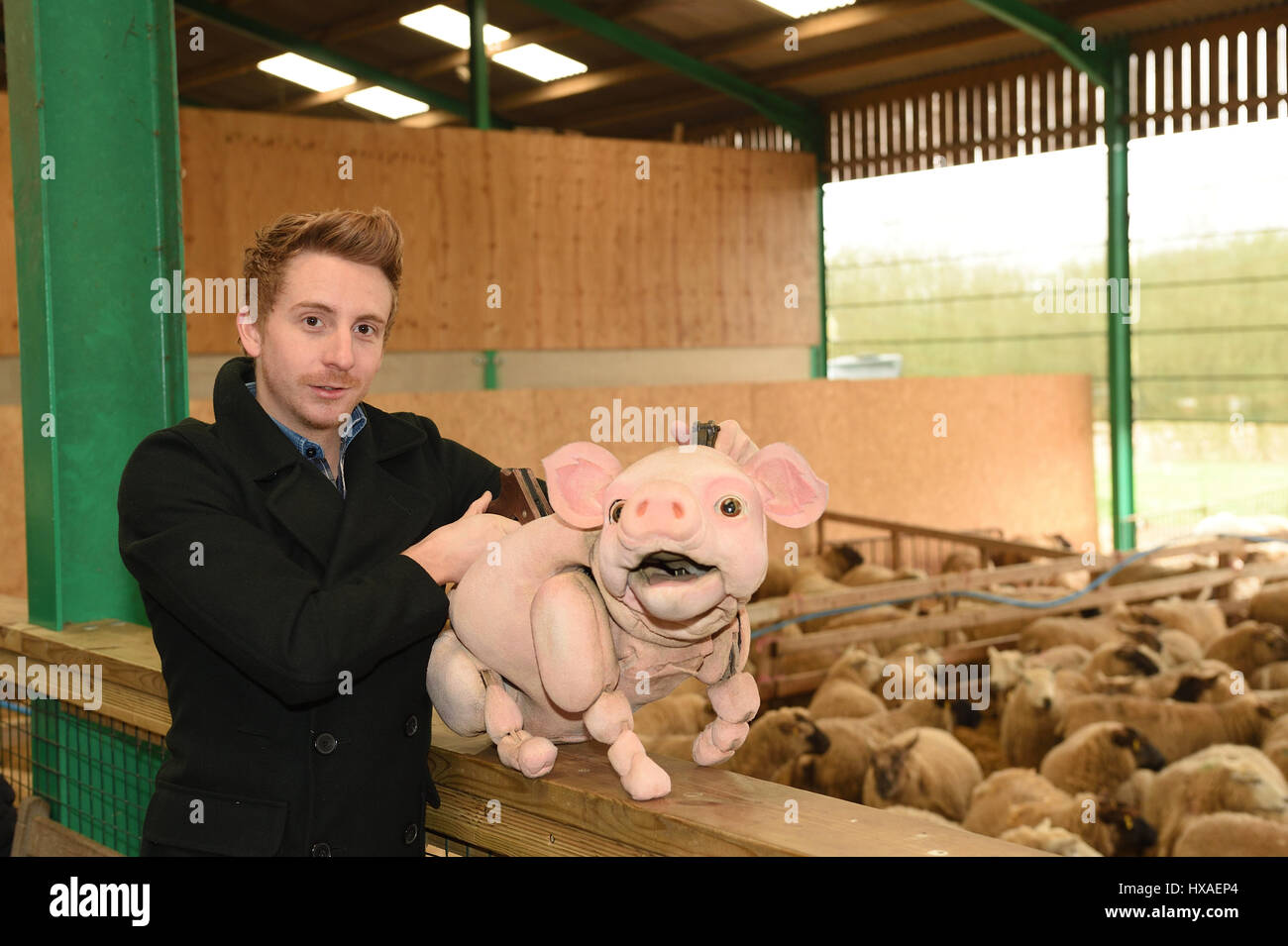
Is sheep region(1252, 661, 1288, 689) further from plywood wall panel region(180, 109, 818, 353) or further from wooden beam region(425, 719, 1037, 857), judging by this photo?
plywood wall panel region(180, 109, 818, 353)

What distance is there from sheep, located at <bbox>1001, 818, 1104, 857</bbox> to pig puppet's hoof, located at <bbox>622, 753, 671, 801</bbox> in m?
2.46

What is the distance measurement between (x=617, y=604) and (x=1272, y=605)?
634 cm

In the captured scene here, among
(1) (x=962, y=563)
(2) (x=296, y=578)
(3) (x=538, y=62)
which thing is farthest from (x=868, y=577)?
(2) (x=296, y=578)

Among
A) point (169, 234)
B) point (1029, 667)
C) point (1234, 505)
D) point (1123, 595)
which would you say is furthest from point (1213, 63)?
point (169, 234)

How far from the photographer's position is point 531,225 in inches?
375

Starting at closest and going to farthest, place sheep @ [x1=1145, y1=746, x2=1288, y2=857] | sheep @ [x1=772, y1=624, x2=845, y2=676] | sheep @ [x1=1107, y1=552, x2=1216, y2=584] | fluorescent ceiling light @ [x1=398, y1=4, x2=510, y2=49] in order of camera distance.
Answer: sheep @ [x1=1145, y1=746, x2=1288, y2=857] → sheep @ [x1=772, y1=624, x2=845, y2=676] → sheep @ [x1=1107, y1=552, x2=1216, y2=584] → fluorescent ceiling light @ [x1=398, y1=4, x2=510, y2=49]

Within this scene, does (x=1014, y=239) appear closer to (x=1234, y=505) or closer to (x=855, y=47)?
(x=855, y=47)

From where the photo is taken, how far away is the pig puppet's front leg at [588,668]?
130 cm

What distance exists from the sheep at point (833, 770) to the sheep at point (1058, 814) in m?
0.46

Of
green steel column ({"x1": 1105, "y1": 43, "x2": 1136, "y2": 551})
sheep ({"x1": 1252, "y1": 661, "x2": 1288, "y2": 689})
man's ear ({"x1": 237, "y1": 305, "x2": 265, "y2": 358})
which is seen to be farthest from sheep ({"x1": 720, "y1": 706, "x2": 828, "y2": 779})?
green steel column ({"x1": 1105, "y1": 43, "x2": 1136, "y2": 551})

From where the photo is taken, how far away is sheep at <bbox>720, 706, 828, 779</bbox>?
4523 millimetres

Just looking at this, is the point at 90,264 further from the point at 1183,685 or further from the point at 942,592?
the point at 942,592

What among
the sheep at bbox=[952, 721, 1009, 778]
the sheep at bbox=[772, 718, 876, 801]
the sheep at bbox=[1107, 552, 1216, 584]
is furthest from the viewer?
the sheep at bbox=[1107, 552, 1216, 584]
